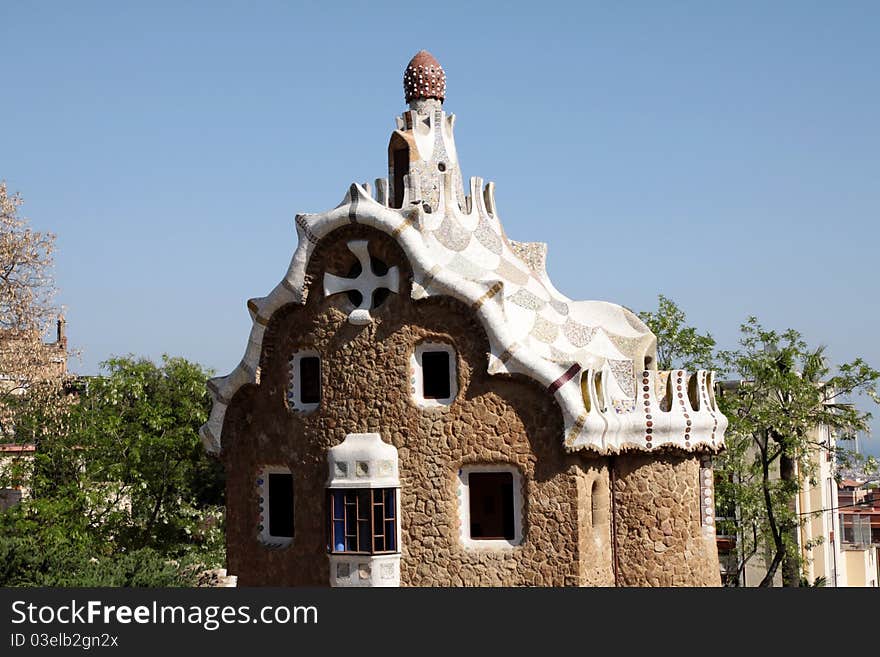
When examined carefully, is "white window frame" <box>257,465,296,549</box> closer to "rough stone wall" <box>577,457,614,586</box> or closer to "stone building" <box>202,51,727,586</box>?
"stone building" <box>202,51,727,586</box>

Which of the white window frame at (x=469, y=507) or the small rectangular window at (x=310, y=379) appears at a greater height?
the small rectangular window at (x=310, y=379)

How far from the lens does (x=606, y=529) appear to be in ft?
65.5

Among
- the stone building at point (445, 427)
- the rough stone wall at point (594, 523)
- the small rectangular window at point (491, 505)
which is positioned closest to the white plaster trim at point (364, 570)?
the stone building at point (445, 427)

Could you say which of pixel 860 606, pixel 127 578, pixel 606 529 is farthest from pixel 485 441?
pixel 860 606

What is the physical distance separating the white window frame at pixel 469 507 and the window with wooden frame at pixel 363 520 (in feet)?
3.60

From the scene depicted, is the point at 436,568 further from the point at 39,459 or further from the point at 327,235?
the point at 39,459

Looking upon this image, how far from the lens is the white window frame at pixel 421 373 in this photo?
19.6 meters

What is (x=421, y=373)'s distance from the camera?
19.8 metres

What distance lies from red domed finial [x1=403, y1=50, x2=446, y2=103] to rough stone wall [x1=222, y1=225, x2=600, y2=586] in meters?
3.69

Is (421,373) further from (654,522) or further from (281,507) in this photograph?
(654,522)

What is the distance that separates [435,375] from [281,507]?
3.86 metres

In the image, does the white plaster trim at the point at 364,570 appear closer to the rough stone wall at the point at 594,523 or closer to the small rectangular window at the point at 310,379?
the small rectangular window at the point at 310,379

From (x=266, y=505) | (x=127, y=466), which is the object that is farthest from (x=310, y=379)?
(x=127, y=466)

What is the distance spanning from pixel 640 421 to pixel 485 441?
8.78 ft
